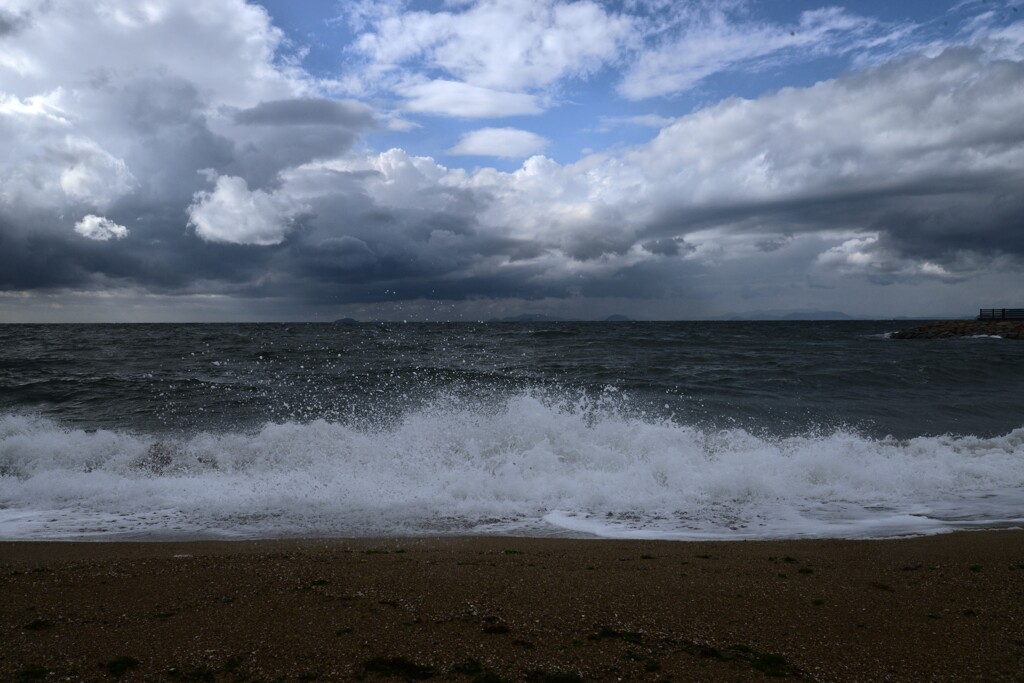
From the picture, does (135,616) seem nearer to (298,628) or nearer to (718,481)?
(298,628)

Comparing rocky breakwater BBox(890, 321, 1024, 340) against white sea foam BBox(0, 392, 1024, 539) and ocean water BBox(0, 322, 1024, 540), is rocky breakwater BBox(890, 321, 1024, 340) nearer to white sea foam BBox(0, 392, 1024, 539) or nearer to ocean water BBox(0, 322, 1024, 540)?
ocean water BBox(0, 322, 1024, 540)

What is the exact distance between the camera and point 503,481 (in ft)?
27.4

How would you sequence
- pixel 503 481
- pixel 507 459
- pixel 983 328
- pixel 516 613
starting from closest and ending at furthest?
pixel 516 613 → pixel 503 481 → pixel 507 459 → pixel 983 328

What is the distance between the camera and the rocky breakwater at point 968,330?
47.8 m

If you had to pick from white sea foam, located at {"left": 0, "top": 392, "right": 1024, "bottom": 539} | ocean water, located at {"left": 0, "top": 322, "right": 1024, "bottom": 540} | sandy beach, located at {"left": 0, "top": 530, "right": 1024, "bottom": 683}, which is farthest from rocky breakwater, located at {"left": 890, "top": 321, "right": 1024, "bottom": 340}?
sandy beach, located at {"left": 0, "top": 530, "right": 1024, "bottom": 683}

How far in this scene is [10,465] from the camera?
9.68 metres

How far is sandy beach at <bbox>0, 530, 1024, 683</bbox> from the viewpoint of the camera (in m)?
3.31

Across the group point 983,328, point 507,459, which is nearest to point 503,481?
point 507,459

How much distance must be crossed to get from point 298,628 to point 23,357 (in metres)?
31.2

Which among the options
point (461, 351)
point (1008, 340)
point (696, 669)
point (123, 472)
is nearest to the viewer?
point (696, 669)

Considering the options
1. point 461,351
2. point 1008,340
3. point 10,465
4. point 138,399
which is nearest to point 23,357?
point 138,399

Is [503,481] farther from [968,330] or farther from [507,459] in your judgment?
[968,330]

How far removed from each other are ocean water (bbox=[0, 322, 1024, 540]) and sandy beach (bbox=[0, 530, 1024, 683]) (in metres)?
1.17

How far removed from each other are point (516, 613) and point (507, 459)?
17.3 ft
